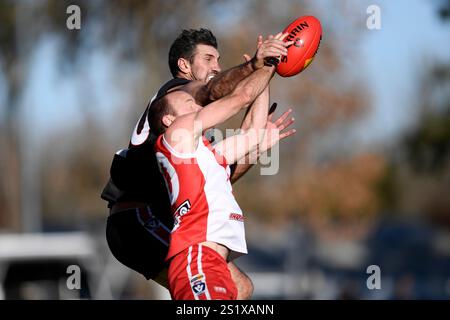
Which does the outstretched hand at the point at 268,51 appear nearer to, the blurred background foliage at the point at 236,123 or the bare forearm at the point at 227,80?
the bare forearm at the point at 227,80

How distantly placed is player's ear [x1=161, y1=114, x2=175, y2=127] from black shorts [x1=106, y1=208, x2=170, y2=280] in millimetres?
946

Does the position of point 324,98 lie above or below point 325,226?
above

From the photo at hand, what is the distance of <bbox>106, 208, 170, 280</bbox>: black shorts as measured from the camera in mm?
8047

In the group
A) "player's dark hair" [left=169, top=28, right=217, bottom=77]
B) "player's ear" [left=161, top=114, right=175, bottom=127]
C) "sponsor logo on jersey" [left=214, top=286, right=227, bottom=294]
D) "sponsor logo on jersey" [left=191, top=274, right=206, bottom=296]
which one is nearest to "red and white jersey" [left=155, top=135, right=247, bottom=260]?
"player's ear" [left=161, top=114, right=175, bottom=127]

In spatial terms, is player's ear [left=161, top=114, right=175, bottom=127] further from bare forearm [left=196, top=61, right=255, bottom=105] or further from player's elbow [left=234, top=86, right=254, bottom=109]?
player's elbow [left=234, top=86, right=254, bottom=109]

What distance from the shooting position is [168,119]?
750cm

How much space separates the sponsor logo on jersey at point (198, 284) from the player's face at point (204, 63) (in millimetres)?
1857

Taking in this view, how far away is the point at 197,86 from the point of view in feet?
24.6

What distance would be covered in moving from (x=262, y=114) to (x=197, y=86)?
1010mm

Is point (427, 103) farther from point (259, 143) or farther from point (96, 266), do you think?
point (259, 143)

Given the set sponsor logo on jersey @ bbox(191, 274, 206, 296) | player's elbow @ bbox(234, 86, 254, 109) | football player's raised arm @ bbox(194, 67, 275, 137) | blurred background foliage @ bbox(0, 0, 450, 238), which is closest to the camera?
sponsor logo on jersey @ bbox(191, 274, 206, 296)

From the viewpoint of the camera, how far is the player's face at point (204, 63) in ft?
26.5
